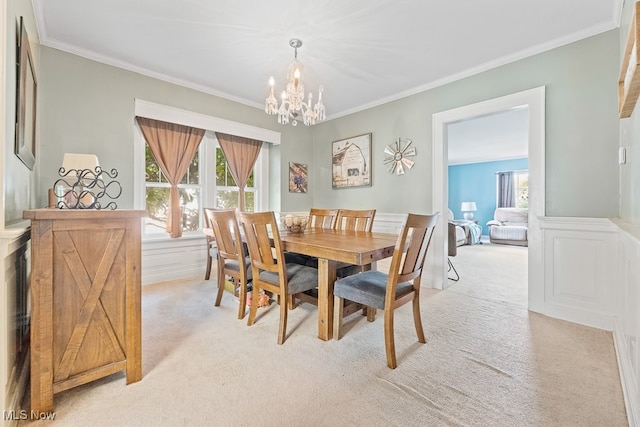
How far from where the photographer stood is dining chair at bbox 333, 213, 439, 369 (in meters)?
1.73

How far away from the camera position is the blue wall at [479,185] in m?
8.38

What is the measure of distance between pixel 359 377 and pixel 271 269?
938mm

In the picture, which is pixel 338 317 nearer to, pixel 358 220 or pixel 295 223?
pixel 295 223

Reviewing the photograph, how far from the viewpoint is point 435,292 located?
3.28m

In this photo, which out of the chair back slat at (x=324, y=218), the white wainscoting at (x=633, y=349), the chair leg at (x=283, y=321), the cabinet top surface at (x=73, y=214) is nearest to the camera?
the white wainscoting at (x=633, y=349)

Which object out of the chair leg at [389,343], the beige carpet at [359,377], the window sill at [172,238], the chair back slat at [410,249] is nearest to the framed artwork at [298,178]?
the window sill at [172,238]

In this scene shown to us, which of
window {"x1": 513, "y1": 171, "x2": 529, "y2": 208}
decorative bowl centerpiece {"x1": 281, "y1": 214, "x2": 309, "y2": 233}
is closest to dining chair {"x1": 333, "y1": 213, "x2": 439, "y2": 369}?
decorative bowl centerpiece {"x1": 281, "y1": 214, "x2": 309, "y2": 233}

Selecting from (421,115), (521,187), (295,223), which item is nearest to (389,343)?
(295,223)

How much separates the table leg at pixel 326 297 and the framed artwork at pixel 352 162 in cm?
243

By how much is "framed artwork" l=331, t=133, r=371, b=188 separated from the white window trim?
103cm

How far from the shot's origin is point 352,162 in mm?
4441

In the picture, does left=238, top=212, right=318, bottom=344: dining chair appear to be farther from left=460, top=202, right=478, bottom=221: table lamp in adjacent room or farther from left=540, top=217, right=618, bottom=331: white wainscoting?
left=460, top=202, right=478, bottom=221: table lamp in adjacent room

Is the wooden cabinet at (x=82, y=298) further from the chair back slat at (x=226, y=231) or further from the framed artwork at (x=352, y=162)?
the framed artwork at (x=352, y=162)

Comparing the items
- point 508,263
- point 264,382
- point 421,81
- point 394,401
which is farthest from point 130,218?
point 508,263
